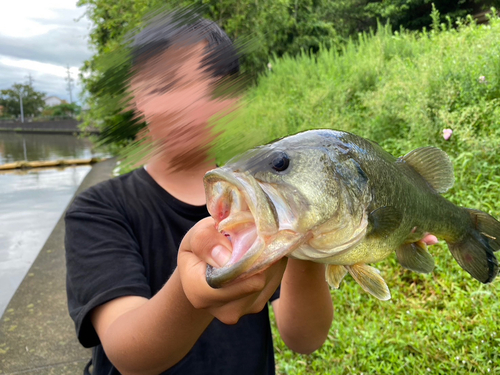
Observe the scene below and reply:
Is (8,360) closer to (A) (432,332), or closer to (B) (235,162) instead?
(A) (432,332)

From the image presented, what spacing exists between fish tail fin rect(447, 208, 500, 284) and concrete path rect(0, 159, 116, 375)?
204 cm

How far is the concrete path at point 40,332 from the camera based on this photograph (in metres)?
3.05

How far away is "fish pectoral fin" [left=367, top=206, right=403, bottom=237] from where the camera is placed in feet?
2.54

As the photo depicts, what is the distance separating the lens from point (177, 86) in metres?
0.34

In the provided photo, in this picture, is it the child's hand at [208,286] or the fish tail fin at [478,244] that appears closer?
the child's hand at [208,286]

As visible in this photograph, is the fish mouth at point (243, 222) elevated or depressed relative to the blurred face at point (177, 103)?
depressed

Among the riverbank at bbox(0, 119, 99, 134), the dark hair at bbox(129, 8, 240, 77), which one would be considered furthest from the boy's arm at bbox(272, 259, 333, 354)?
the dark hair at bbox(129, 8, 240, 77)

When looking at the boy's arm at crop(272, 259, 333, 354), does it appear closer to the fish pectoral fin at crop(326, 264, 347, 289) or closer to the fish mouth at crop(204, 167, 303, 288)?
the fish pectoral fin at crop(326, 264, 347, 289)

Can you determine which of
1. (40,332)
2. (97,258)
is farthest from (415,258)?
(40,332)

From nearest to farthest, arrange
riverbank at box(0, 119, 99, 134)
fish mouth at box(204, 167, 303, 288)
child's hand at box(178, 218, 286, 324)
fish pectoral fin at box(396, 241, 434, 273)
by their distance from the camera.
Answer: fish mouth at box(204, 167, 303, 288) < child's hand at box(178, 218, 286, 324) < riverbank at box(0, 119, 99, 134) < fish pectoral fin at box(396, 241, 434, 273)

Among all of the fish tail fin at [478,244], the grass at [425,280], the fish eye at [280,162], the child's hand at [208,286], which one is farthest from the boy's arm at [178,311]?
the grass at [425,280]

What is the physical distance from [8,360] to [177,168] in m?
3.49

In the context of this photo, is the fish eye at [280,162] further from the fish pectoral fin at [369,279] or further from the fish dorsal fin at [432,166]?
the fish dorsal fin at [432,166]

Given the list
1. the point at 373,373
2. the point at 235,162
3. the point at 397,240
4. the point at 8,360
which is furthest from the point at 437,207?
the point at 8,360
